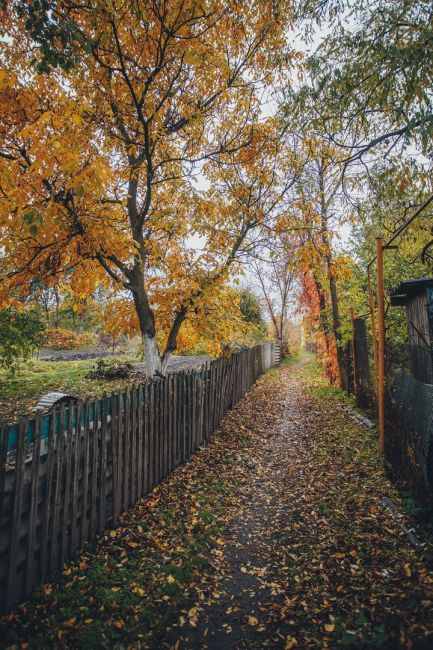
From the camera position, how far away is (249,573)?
3744mm

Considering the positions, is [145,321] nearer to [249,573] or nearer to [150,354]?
[150,354]

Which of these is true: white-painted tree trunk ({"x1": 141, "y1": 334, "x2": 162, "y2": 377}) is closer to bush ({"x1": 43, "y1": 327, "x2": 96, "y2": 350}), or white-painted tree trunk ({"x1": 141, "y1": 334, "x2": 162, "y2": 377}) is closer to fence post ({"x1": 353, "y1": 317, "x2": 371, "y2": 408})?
fence post ({"x1": 353, "y1": 317, "x2": 371, "y2": 408})

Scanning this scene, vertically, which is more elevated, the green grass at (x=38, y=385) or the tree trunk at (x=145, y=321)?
the tree trunk at (x=145, y=321)

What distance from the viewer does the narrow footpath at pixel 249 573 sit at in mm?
2844

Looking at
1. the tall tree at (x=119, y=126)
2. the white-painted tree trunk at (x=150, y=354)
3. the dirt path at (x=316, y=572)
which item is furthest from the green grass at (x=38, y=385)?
the dirt path at (x=316, y=572)

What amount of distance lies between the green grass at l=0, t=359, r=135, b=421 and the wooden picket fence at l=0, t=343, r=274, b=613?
4.67 m

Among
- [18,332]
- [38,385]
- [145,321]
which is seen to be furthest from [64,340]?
[145,321]

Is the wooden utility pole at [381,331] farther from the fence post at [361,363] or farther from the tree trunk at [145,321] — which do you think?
the tree trunk at [145,321]

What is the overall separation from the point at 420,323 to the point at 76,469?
6517 millimetres

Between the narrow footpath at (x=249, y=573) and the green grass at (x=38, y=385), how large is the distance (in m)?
5.73

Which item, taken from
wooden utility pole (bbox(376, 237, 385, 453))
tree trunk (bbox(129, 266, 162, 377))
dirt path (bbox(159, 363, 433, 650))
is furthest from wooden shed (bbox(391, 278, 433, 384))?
tree trunk (bbox(129, 266, 162, 377))

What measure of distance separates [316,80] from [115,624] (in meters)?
7.68

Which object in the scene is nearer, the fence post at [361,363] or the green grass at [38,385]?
the fence post at [361,363]

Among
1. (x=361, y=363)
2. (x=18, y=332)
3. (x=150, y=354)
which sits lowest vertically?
(x=361, y=363)
